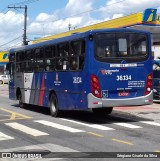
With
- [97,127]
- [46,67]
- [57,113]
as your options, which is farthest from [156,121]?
[46,67]

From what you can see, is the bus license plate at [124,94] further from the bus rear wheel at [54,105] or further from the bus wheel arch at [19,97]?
the bus wheel arch at [19,97]

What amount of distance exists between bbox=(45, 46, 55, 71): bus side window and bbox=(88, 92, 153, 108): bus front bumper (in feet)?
11.3

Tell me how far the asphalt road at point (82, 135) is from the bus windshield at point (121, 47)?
7.63 feet

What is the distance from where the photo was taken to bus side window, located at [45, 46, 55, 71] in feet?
57.0

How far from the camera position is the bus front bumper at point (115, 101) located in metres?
14.5

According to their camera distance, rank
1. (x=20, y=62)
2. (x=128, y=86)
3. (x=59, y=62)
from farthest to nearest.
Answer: (x=20, y=62), (x=59, y=62), (x=128, y=86)

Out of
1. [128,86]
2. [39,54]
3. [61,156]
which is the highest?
[39,54]

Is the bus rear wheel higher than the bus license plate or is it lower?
lower

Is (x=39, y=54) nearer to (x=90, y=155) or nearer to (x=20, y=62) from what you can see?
(x=20, y=62)

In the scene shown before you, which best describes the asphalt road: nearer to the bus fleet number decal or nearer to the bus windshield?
the bus fleet number decal

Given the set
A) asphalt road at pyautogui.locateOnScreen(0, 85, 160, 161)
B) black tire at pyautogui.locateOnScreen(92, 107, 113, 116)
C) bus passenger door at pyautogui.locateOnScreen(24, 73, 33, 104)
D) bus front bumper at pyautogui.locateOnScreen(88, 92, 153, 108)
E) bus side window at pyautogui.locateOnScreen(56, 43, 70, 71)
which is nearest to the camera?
asphalt road at pyautogui.locateOnScreen(0, 85, 160, 161)

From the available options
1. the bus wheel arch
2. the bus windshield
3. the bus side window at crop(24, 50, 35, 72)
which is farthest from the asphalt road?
the bus wheel arch

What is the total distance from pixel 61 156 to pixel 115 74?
635 cm

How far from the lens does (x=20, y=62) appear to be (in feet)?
70.5
